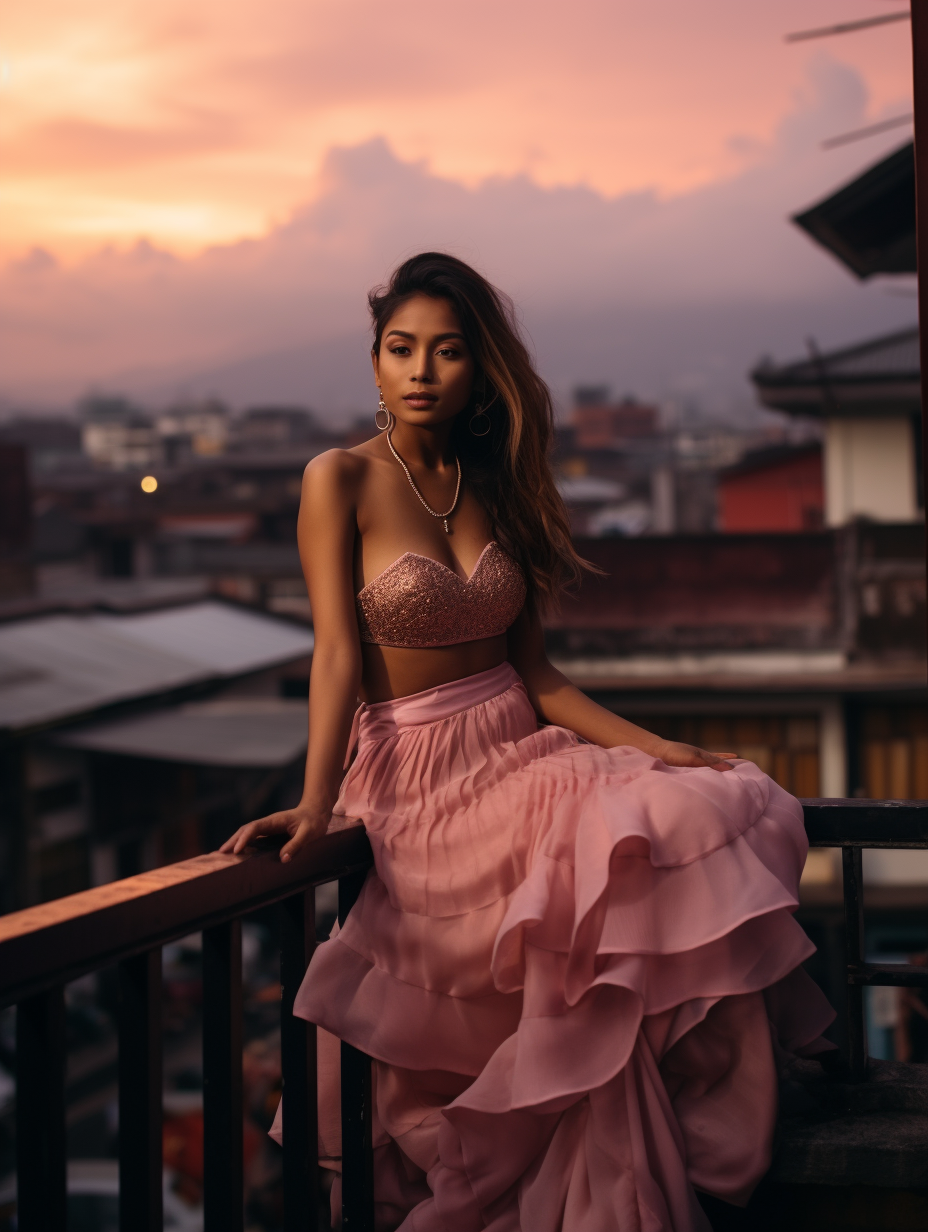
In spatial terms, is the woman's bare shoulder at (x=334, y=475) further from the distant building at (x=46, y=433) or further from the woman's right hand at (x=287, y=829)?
the distant building at (x=46, y=433)

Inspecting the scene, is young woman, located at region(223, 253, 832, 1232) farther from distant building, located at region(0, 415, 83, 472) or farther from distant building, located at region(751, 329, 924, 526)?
distant building, located at region(0, 415, 83, 472)

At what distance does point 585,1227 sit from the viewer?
160cm

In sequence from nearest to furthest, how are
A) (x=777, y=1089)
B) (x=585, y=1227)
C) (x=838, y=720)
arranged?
(x=585, y=1227)
(x=777, y=1089)
(x=838, y=720)

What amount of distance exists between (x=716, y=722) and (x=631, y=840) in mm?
10728

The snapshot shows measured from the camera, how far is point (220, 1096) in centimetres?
146

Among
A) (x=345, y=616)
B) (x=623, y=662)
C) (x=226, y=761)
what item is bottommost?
(x=226, y=761)

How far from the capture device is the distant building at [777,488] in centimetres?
2030

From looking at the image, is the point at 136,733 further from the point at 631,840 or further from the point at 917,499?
the point at 631,840

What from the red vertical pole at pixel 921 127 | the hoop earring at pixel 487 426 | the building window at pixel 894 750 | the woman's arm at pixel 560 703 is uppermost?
the red vertical pole at pixel 921 127

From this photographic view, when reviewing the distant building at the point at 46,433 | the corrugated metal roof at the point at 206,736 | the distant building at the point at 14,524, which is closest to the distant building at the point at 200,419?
the distant building at the point at 46,433

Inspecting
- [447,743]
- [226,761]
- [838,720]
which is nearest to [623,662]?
[838,720]

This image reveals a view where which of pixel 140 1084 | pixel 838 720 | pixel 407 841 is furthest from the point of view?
pixel 838 720

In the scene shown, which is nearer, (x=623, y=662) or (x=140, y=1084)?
(x=140, y=1084)

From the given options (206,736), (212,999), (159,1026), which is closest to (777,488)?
(206,736)
